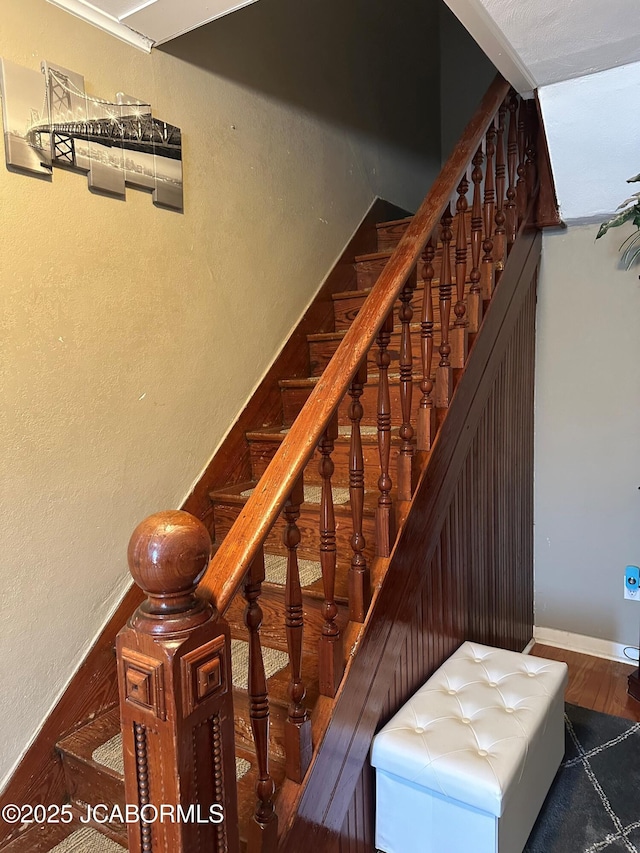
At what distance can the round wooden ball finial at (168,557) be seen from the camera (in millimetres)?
756

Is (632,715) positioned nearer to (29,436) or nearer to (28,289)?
(29,436)

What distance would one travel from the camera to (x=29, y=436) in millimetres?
1532

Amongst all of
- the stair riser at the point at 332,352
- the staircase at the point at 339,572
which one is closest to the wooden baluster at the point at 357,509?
the staircase at the point at 339,572

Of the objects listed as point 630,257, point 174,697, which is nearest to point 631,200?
point 630,257

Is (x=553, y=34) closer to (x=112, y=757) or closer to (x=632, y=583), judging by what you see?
(x=632, y=583)

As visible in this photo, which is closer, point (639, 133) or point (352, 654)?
point (352, 654)

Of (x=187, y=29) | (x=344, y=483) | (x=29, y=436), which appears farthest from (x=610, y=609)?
(x=187, y=29)

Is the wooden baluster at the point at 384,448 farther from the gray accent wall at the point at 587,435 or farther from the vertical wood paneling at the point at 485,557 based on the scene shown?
the gray accent wall at the point at 587,435

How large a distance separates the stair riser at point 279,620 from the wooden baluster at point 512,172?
152cm

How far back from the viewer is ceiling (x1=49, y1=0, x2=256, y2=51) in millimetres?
1606

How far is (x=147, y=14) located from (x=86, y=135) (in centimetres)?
41

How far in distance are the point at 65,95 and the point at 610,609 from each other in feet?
9.27

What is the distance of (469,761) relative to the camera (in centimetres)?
134

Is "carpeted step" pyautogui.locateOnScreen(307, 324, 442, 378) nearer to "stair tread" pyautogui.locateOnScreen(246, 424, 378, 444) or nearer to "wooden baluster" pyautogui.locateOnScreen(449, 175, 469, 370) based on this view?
"stair tread" pyautogui.locateOnScreen(246, 424, 378, 444)
